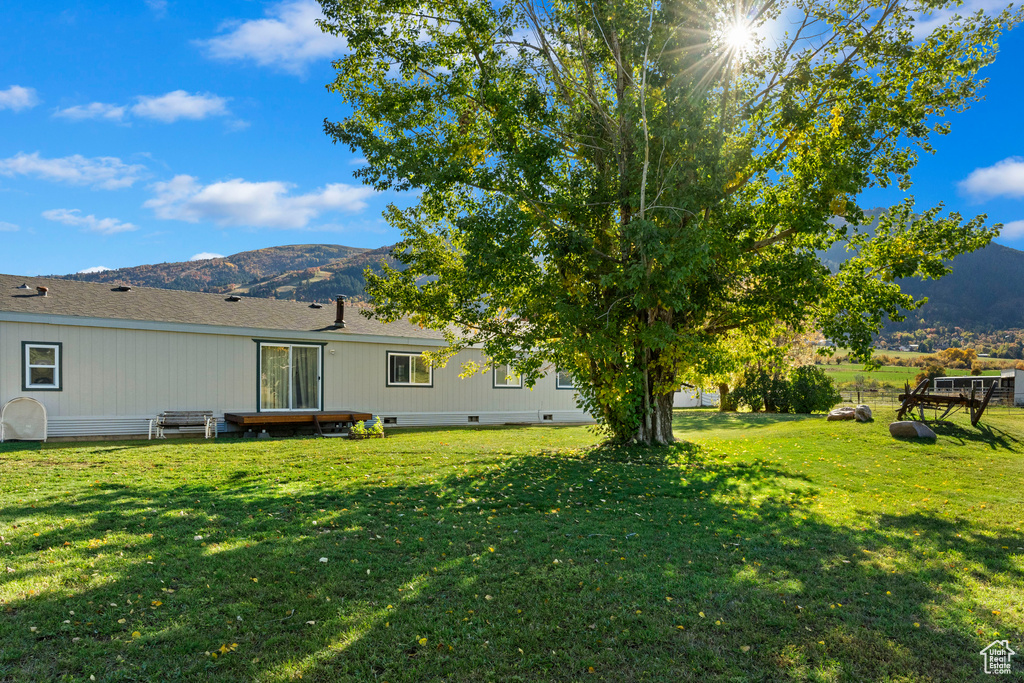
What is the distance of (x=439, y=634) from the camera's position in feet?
11.7

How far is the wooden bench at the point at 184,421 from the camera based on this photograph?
14953 millimetres

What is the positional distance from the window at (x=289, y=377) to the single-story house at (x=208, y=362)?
0.10 feet

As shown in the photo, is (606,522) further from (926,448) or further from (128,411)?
(128,411)

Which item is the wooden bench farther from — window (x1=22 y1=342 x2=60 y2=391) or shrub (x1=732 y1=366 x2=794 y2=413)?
shrub (x1=732 y1=366 x2=794 y2=413)

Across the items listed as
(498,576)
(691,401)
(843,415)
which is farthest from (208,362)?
(691,401)

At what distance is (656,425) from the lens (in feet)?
44.5

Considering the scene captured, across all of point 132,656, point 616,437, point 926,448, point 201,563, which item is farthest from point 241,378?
point 926,448

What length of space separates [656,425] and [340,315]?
429 inches

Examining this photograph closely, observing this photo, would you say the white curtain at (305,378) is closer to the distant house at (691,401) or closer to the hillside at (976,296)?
the distant house at (691,401)

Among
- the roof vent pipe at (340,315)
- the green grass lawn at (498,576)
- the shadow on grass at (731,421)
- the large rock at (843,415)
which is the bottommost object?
the shadow on grass at (731,421)

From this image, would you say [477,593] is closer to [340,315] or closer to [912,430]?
[912,430]

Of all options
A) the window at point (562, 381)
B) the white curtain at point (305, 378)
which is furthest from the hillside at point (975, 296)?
the white curtain at point (305, 378)

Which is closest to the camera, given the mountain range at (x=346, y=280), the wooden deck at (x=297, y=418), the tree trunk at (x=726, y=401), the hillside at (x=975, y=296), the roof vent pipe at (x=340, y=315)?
the wooden deck at (x=297, y=418)

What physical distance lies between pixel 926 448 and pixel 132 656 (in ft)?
46.8
